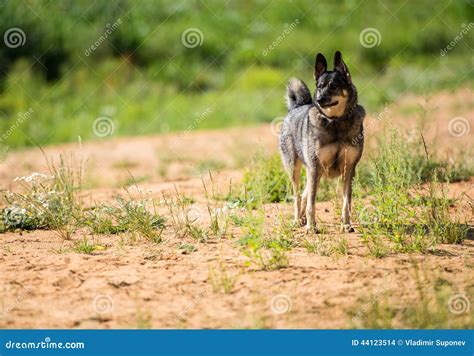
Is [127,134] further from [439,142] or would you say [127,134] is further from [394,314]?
[394,314]

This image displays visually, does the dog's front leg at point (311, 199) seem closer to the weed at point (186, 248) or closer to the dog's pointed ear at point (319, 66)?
the dog's pointed ear at point (319, 66)

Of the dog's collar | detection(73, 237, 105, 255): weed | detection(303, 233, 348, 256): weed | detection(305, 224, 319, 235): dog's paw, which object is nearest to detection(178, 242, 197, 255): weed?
detection(73, 237, 105, 255): weed

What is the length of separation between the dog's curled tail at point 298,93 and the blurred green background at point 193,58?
233 inches

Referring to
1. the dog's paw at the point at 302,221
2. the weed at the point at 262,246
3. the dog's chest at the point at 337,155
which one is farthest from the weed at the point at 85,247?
the dog's chest at the point at 337,155

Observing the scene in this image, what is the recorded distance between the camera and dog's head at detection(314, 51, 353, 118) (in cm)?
619

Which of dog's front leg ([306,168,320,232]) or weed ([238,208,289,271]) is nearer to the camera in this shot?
weed ([238,208,289,271])

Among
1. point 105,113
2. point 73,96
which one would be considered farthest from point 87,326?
point 73,96

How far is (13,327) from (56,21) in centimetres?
1393

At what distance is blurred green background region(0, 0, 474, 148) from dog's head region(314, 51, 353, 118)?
23.6 feet

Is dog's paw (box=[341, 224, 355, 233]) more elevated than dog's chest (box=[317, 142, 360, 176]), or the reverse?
dog's chest (box=[317, 142, 360, 176])

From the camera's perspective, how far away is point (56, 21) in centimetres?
1738

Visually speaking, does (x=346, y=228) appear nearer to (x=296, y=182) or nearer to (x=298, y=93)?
(x=296, y=182)

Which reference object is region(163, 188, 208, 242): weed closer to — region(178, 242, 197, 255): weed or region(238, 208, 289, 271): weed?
region(178, 242, 197, 255): weed

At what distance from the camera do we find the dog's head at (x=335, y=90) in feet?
20.3
